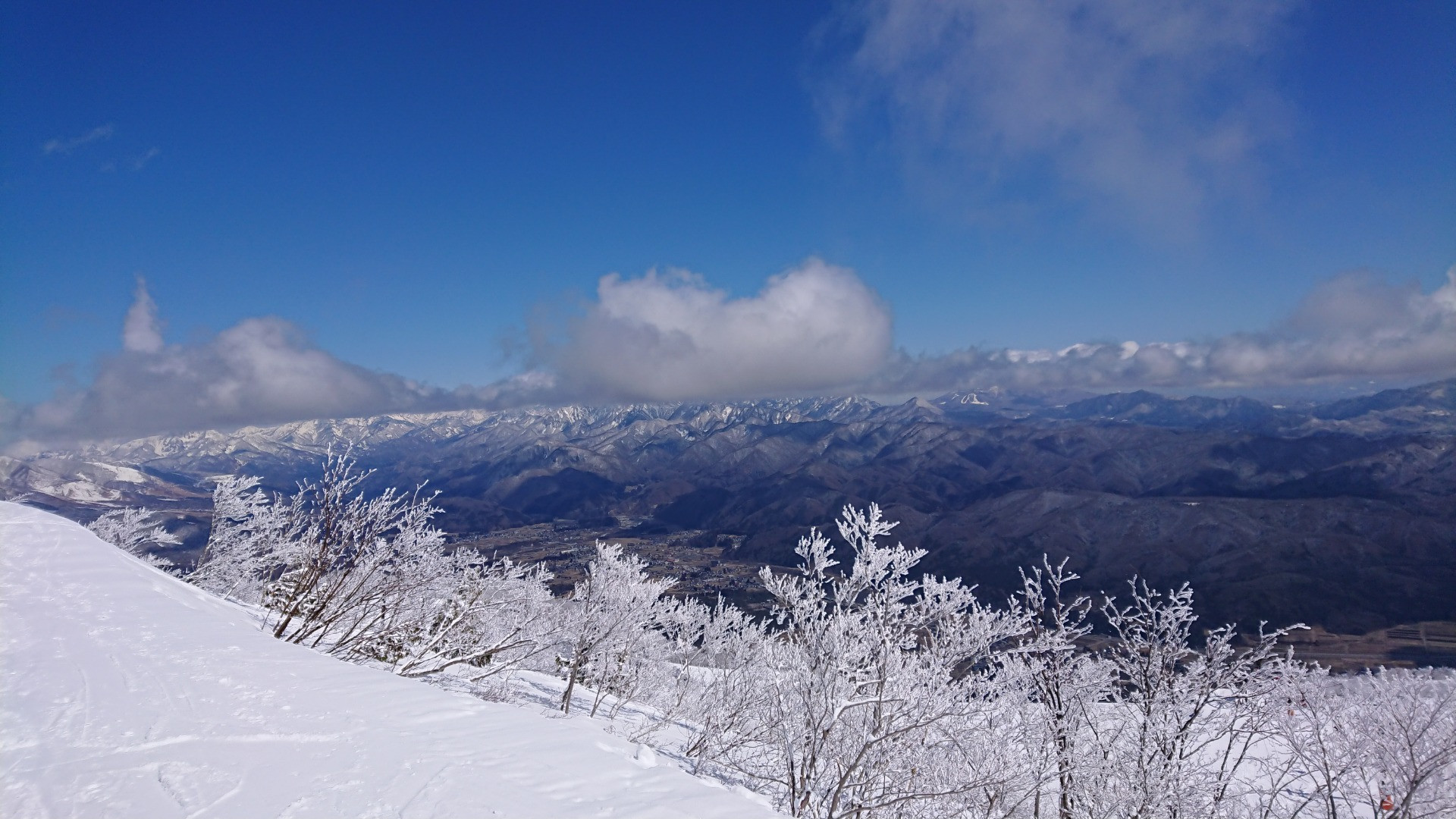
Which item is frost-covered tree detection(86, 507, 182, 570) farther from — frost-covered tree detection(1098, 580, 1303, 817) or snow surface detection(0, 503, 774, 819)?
frost-covered tree detection(1098, 580, 1303, 817)

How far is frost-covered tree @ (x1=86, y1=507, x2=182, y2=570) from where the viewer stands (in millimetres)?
21991

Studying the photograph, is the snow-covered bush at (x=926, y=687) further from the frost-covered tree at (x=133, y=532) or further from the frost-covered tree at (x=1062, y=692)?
the frost-covered tree at (x=133, y=532)

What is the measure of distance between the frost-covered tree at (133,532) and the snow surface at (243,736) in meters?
18.5

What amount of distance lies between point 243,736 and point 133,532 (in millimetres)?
26445

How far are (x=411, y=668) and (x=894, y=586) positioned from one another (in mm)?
9911

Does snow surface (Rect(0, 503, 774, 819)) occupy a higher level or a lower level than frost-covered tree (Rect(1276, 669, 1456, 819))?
higher

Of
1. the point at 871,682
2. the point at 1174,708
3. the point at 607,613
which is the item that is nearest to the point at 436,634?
the point at 607,613

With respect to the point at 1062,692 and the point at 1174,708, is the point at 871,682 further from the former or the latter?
the point at 1174,708

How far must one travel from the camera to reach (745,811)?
5.52 m

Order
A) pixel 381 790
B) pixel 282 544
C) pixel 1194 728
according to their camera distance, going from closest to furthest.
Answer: pixel 381 790
pixel 1194 728
pixel 282 544

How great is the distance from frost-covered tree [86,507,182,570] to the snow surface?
18520 mm

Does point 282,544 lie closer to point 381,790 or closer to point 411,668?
point 411,668

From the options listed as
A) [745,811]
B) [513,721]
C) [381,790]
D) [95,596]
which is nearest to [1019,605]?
[745,811]

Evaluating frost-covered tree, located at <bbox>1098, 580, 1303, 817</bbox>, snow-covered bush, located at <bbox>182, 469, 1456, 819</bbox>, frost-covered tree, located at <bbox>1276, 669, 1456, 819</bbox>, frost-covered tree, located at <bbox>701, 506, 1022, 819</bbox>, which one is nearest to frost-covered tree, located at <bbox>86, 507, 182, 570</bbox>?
snow-covered bush, located at <bbox>182, 469, 1456, 819</bbox>
